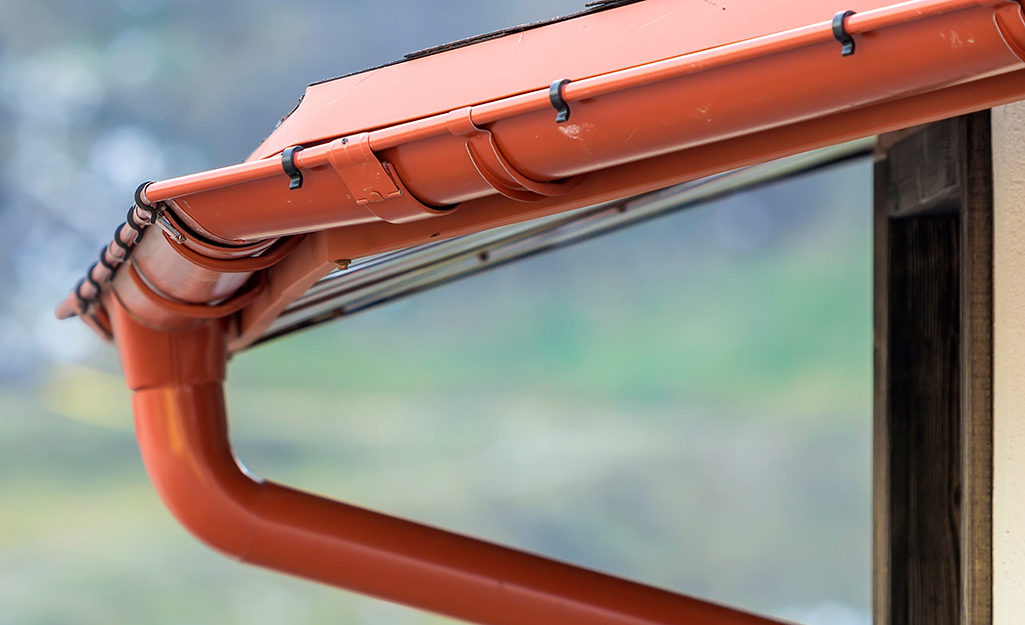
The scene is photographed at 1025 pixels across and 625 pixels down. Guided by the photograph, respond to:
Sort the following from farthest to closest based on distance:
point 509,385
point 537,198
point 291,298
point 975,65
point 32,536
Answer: point 509,385 → point 32,536 → point 291,298 → point 537,198 → point 975,65

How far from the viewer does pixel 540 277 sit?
12.3 metres

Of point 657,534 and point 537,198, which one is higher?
point 657,534

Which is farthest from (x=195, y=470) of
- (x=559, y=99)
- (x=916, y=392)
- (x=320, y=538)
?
(x=916, y=392)

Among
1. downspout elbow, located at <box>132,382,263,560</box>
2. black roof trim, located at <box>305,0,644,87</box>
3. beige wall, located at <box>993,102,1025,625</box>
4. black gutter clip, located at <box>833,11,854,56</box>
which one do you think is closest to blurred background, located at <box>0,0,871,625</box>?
downspout elbow, located at <box>132,382,263,560</box>

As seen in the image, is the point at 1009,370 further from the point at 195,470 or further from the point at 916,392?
the point at 195,470

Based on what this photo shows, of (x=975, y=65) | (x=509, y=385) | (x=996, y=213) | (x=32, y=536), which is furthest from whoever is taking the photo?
(x=509, y=385)

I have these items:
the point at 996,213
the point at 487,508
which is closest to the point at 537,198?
the point at 996,213

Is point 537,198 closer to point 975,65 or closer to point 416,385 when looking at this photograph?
point 975,65

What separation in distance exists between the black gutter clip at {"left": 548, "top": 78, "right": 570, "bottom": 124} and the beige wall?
753 mm

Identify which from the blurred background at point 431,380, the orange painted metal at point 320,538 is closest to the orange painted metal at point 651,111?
the orange painted metal at point 320,538

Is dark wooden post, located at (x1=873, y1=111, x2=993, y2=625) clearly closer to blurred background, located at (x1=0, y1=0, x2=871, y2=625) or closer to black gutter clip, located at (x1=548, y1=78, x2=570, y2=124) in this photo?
black gutter clip, located at (x1=548, y1=78, x2=570, y2=124)

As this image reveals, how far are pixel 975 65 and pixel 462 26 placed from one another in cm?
1205

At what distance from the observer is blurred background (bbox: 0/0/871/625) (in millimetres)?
11000

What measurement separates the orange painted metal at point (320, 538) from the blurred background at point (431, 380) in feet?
30.2
